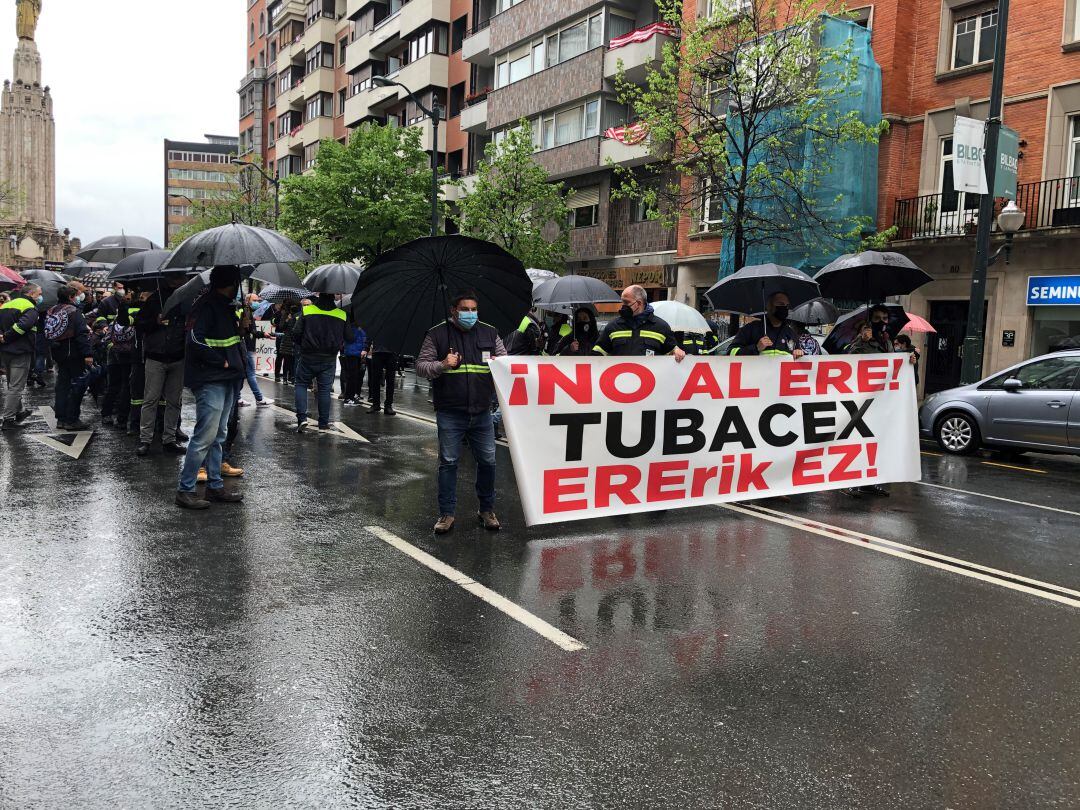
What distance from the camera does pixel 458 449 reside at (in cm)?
706

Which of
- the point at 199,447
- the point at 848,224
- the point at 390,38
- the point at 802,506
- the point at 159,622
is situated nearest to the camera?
the point at 159,622

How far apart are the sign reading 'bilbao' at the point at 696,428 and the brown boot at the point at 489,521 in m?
0.32

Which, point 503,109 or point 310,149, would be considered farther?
point 310,149

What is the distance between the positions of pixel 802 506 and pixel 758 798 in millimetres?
5551

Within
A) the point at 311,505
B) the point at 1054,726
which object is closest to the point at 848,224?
the point at 311,505

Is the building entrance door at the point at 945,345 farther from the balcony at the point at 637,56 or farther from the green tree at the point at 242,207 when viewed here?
the green tree at the point at 242,207

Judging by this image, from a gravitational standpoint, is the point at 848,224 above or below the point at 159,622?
above

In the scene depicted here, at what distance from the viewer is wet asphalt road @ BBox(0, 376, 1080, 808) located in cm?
336

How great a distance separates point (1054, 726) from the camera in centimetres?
391

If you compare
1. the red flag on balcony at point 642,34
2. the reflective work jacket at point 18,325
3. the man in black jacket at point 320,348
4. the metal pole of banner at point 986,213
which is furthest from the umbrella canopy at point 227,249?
the red flag on balcony at point 642,34

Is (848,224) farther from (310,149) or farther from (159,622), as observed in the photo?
(310,149)

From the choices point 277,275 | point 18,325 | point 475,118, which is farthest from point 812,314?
point 475,118

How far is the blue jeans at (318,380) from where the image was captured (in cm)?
1256

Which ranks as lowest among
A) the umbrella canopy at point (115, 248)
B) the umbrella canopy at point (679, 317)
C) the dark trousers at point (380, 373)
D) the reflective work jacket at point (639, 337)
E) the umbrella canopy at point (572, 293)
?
the dark trousers at point (380, 373)
